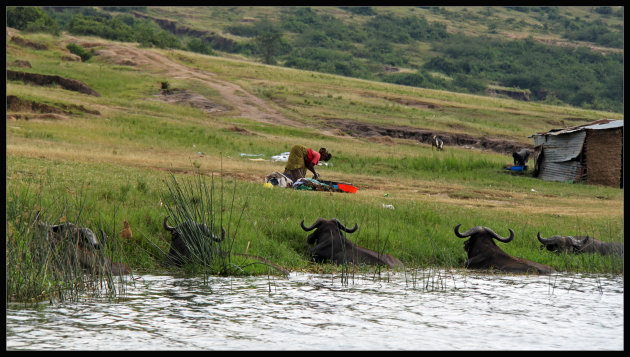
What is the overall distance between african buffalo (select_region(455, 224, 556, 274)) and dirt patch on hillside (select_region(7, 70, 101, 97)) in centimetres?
4126

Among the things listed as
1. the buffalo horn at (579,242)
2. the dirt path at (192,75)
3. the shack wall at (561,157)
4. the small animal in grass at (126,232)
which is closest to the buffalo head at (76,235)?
the small animal in grass at (126,232)

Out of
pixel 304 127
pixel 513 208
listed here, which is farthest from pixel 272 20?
pixel 513 208

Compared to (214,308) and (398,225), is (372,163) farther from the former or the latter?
(214,308)

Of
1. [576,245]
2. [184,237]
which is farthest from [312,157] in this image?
[184,237]

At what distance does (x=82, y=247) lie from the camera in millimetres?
10352

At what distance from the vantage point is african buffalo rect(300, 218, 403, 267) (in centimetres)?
1205

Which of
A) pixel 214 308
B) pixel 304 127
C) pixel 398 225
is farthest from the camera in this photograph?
pixel 304 127

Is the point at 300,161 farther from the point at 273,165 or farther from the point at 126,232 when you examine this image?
the point at 126,232

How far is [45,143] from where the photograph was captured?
86.7 ft

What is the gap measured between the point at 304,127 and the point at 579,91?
70.3m

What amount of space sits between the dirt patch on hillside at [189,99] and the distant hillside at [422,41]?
3723 cm

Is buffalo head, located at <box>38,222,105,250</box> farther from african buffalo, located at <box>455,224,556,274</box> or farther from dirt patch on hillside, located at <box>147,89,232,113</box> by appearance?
dirt patch on hillside, located at <box>147,89,232,113</box>

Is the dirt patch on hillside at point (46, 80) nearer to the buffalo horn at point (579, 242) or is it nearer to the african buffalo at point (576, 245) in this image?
the african buffalo at point (576, 245)

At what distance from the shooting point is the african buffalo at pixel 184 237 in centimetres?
1075
